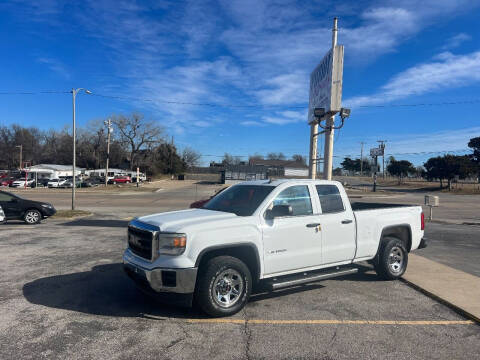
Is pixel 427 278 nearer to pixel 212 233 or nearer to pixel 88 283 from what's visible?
pixel 212 233

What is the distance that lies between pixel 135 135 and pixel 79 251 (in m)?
77.4

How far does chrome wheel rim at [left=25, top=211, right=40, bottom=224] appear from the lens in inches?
530

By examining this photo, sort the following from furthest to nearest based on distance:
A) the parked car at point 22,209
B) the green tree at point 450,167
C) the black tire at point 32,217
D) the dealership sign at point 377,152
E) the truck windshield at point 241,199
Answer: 1. the green tree at point 450,167
2. the dealership sign at point 377,152
3. the black tire at point 32,217
4. the parked car at point 22,209
5. the truck windshield at point 241,199

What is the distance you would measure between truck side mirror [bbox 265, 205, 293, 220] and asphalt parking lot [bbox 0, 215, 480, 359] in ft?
4.41

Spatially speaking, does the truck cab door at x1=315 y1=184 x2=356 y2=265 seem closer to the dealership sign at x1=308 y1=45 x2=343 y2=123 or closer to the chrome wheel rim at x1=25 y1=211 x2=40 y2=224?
the dealership sign at x1=308 y1=45 x2=343 y2=123

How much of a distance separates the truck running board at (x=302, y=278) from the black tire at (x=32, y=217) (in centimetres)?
1233

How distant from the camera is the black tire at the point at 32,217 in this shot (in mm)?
13422

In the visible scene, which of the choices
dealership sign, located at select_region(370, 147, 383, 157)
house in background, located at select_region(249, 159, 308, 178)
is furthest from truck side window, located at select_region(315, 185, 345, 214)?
dealership sign, located at select_region(370, 147, 383, 157)

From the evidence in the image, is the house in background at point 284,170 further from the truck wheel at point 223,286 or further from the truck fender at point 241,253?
the truck wheel at point 223,286

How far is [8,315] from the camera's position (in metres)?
4.51

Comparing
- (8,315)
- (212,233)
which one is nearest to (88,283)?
(8,315)

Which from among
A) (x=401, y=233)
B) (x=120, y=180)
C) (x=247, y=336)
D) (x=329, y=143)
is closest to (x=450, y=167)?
(x=329, y=143)

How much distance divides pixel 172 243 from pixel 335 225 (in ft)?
8.71

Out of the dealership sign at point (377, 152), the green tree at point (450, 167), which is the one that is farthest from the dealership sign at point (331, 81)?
the green tree at point (450, 167)
